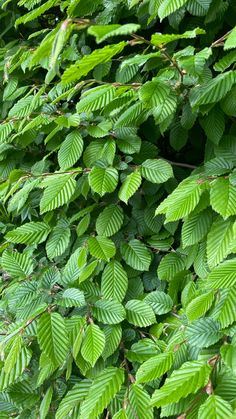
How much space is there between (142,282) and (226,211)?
1.74ft

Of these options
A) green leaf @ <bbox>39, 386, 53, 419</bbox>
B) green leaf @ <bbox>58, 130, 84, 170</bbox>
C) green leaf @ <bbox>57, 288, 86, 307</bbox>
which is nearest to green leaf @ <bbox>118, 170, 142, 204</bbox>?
green leaf @ <bbox>58, 130, 84, 170</bbox>

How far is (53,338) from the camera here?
1224 millimetres

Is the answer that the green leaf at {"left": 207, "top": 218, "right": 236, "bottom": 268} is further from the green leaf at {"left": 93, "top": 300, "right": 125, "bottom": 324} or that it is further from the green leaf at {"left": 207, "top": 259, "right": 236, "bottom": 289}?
the green leaf at {"left": 93, "top": 300, "right": 125, "bottom": 324}

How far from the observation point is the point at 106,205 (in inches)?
62.0

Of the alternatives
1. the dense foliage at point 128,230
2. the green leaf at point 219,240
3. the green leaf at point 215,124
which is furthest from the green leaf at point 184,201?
the green leaf at point 215,124

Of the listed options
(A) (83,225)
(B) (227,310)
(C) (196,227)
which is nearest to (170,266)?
(C) (196,227)

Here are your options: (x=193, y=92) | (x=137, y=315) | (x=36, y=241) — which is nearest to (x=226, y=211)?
(x=193, y=92)

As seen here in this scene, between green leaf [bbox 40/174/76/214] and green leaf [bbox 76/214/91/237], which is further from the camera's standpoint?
green leaf [bbox 76/214/91/237]

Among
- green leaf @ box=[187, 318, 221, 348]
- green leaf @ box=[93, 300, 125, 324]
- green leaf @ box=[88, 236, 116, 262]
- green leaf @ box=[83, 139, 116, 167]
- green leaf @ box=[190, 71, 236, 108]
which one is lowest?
green leaf @ box=[93, 300, 125, 324]

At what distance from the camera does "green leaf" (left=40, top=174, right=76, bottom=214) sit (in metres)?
1.38

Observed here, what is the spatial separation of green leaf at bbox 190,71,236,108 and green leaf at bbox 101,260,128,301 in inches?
22.6

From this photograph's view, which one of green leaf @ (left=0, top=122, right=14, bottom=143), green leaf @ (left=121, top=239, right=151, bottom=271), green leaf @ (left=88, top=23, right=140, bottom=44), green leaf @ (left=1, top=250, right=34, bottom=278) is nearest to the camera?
green leaf @ (left=88, top=23, right=140, bottom=44)

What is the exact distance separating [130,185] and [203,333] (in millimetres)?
492

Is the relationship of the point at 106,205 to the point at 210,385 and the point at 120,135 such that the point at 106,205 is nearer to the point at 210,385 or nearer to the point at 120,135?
the point at 120,135
